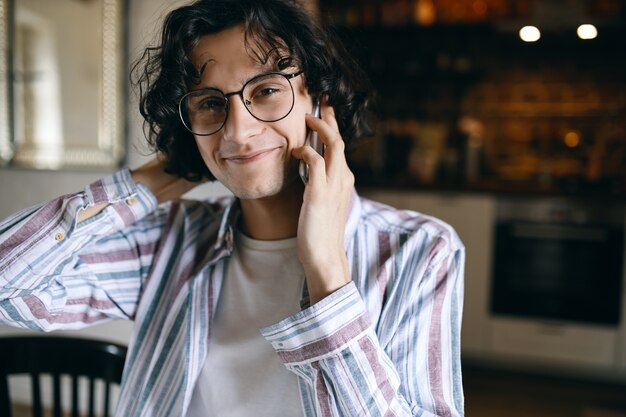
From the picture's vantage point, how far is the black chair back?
1.09 m

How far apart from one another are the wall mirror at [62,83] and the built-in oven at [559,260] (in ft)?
7.35

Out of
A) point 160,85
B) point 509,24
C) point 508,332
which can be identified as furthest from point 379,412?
point 509,24

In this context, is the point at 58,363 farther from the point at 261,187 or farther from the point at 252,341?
the point at 261,187

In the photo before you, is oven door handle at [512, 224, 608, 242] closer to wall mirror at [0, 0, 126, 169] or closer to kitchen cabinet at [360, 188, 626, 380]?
kitchen cabinet at [360, 188, 626, 380]

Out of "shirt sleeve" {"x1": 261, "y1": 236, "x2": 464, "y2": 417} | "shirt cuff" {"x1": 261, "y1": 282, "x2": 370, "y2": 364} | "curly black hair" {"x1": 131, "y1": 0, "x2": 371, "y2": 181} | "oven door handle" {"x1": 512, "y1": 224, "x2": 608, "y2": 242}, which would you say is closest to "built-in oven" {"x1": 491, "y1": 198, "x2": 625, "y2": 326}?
"oven door handle" {"x1": 512, "y1": 224, "x2": 608, "y2": 242}

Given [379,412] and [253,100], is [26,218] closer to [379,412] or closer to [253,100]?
[253,100]

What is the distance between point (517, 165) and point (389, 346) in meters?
3.51

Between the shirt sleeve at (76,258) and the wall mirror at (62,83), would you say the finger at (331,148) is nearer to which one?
the shirt sleeve at (76,258)

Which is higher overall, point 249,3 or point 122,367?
point 249,3

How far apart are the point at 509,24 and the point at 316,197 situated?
9.85 feet

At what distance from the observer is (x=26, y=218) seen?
1.08 meters

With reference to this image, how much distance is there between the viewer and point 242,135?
975mm

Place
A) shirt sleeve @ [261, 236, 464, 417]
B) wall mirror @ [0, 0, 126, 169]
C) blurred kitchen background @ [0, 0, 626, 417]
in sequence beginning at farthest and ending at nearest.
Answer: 1. blurred kitchen background @ [0, 0, 626, 417]
2. wall mirror @ [0, 0, 126, 169]
3. shirt sleeve @ [261, 236, 464, 417]

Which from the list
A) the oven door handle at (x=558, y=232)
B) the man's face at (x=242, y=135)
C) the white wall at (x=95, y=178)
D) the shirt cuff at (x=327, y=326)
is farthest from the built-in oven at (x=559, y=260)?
the shirt cuff at (x=327, y=326)
